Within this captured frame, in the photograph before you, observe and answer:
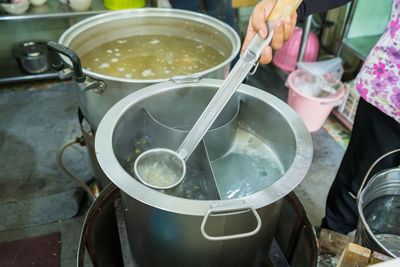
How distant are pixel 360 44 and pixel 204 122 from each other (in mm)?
2142

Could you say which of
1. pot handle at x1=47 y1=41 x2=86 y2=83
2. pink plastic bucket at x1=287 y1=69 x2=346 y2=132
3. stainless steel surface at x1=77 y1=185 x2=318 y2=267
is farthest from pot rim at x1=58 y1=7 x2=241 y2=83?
pink plastic bucket at x1=287 y1=69 x2=346 y2=132

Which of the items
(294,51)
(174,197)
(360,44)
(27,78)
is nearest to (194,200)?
(174,197)

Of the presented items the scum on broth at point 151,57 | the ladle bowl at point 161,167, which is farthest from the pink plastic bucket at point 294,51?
the ladle bowl at point 161,167

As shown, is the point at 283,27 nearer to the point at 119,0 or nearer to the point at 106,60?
the point at 106,60

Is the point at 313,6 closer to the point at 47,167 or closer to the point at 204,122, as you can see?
the point at 204,122

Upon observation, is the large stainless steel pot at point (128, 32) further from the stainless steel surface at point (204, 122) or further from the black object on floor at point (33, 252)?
the black object on floor at point (33, 252)

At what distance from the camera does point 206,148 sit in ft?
4.00

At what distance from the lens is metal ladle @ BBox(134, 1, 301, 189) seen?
1.06 m

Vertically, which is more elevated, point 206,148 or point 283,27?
point 283,27

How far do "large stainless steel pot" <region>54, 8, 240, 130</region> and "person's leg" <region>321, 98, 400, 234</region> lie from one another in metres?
0.68

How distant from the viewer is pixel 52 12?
9.57 ft

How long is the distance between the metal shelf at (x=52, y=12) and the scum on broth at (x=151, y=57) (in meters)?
1.15

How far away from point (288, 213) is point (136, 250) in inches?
25.5

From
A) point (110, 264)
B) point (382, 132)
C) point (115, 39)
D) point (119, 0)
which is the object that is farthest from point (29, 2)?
point (382, 132)
